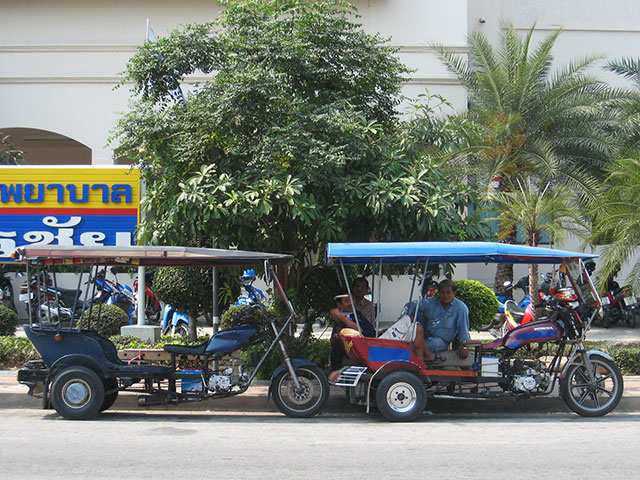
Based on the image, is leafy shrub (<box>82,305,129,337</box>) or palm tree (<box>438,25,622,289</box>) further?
palm tree (<box>438,25,622,289</box>)

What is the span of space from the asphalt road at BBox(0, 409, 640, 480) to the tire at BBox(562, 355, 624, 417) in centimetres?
17

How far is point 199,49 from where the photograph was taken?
35.1 feet

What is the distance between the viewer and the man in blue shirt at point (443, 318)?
917 cm

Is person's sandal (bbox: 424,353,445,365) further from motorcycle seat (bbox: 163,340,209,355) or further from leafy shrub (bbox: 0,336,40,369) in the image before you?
leafy shrub (bbox: 0,336,40,369)

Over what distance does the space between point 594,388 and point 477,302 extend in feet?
18.7

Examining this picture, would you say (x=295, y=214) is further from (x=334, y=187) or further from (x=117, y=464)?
(x=117, y=464)

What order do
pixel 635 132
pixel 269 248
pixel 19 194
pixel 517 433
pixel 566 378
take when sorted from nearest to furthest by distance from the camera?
1. pixel 517 433
2. pixel 566 378
3. pixel 269 248
4. pixel 19 194
5. pixel 635 132

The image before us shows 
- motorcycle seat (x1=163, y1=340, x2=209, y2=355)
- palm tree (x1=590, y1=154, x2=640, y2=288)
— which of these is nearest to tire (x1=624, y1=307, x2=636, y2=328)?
palm tree (x1=590, y1=154, x2=640, y2=288)

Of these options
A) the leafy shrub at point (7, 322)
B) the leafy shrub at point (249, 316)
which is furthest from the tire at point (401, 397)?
the leafy shrub at point (7, 322)

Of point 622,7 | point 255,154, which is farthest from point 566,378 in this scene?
point 622,7

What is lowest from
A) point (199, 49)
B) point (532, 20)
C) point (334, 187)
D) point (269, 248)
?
point (269, 248)

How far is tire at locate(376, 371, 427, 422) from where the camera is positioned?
8.52 meters

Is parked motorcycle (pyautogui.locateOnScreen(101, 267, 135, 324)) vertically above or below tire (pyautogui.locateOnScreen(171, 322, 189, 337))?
above

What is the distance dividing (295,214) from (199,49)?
333 cm
